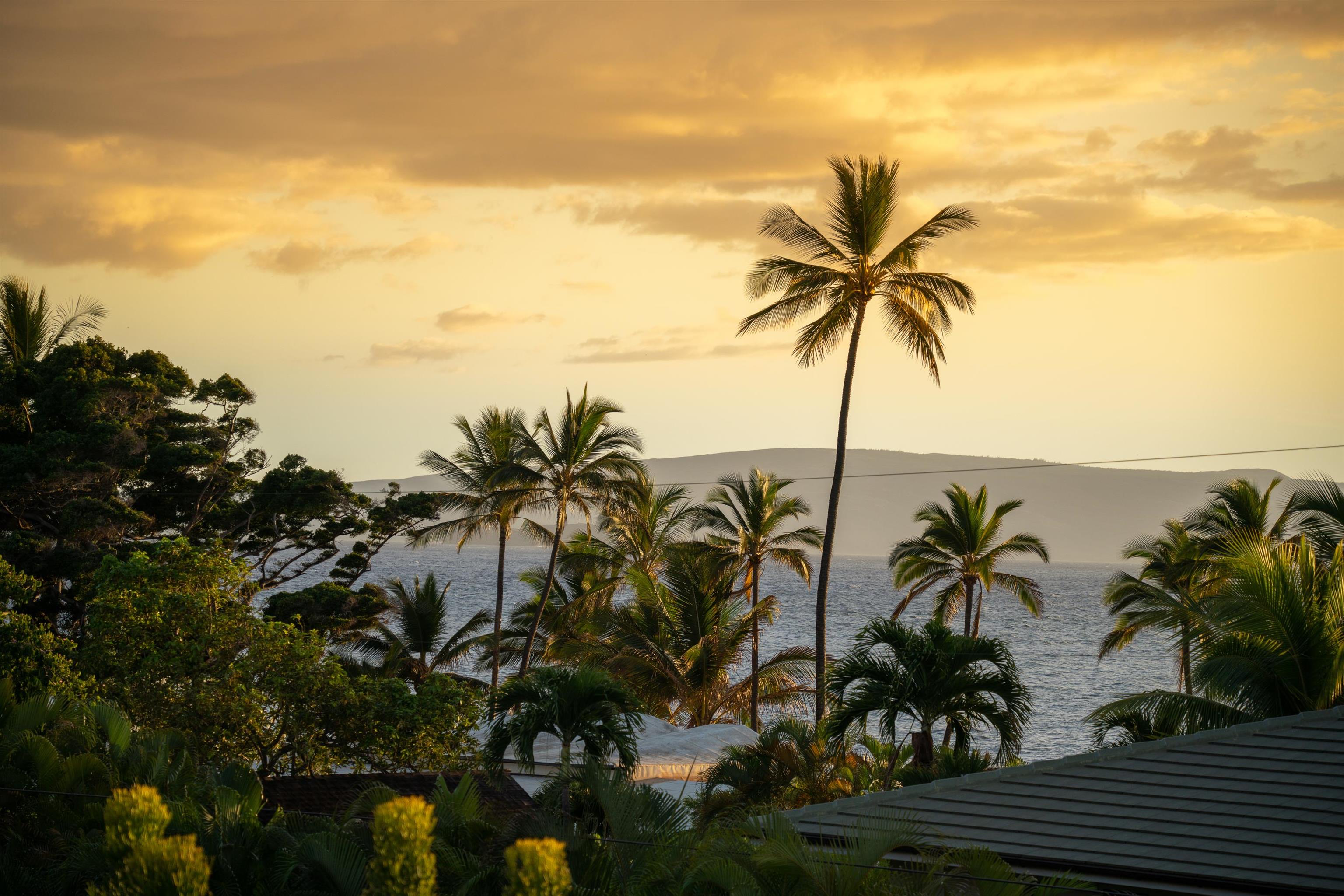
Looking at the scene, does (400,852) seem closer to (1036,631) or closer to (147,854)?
(147,854)

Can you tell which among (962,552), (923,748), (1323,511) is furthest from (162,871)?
(962,552)

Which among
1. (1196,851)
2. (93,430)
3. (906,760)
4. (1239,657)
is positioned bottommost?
(906,760)

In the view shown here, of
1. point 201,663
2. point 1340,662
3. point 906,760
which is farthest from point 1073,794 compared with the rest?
point 201,663

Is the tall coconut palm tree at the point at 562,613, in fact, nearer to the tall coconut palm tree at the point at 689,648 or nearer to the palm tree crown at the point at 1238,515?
the tall coconut palm tree at the point at 689,648

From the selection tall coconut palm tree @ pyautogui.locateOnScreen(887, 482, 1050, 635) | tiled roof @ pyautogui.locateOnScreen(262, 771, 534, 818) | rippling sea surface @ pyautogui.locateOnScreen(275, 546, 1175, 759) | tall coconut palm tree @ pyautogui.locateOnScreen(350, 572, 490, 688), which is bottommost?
rippling sea surface @ pyautogui.locateOnScreen(275, 546, 1175, 759)

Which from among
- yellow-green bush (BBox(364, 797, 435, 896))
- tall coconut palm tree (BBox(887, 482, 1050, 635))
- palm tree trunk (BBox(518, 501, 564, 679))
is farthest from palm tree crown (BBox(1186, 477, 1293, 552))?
yellow-green bush (BBox(364, 797, 435, 896))

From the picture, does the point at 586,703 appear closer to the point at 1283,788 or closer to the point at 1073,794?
the point at 1073,794

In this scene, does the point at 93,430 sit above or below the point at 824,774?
above

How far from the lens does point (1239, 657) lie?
11.8 meters

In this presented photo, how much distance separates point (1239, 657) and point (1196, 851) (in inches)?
186

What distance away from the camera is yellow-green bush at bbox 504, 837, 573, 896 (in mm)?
5711

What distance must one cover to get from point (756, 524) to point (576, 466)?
5.49 metres

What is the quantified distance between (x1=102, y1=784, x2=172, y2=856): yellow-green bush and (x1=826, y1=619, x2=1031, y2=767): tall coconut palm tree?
7621mm

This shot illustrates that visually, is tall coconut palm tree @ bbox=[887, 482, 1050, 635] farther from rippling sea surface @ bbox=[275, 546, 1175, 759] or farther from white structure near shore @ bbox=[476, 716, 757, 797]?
white structure near shore @ bbox=[476, 716, 757, 797]
